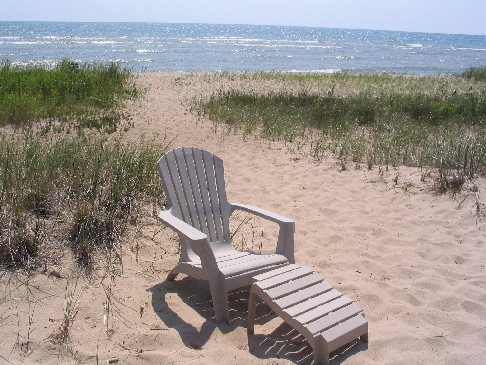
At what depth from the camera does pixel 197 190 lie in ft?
12.3

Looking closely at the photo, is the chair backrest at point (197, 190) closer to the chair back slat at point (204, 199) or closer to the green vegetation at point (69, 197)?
the chair back slat at point (204, 199)

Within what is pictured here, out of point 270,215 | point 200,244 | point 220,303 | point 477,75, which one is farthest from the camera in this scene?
point 477,75

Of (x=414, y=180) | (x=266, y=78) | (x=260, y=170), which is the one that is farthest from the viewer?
(x=266, y=78)

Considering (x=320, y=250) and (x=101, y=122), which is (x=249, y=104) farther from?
(x=320, y=250)

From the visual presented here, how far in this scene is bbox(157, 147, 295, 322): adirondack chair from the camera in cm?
290

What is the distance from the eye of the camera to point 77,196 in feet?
13.1

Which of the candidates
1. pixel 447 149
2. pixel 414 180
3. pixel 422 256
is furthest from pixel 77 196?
pixel 447 149

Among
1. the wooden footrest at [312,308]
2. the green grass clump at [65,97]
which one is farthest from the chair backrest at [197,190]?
the green grass clump at [65,97]

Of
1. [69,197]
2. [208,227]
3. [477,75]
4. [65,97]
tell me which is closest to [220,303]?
[208,227]

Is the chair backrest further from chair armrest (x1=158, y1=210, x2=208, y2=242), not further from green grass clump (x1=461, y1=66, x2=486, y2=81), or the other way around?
green grass clump (x1=461, y1=66, x2=486, y2=81)

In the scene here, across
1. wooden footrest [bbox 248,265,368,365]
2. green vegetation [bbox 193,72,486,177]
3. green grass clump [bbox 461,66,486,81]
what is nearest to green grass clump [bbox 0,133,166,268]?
wooden footrest [bbox 248,265,368,365]

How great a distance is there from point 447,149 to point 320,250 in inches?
111

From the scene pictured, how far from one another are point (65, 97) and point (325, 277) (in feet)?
24.0

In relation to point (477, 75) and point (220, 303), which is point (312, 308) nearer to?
point (220, 303)
